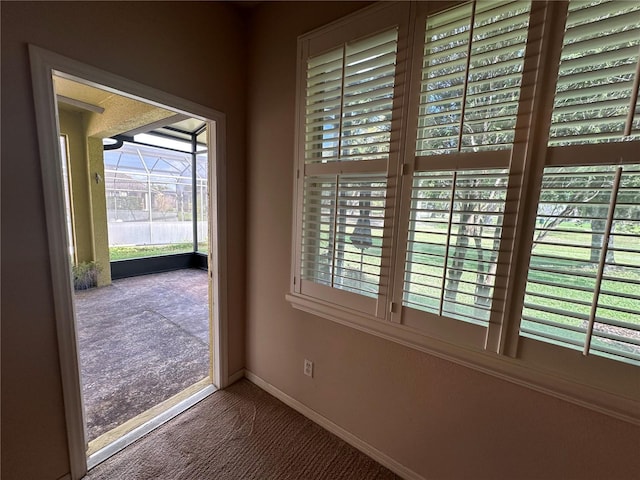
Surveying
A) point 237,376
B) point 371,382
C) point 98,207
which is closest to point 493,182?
point 371,382

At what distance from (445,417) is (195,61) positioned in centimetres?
241

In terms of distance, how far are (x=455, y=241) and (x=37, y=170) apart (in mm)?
1822

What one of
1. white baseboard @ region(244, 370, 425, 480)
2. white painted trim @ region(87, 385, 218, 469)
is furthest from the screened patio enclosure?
white baseboard @ region(244, 370, 425, 480)

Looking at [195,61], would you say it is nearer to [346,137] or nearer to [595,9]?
[346,137]

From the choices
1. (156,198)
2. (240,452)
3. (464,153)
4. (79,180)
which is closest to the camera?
(464,153)

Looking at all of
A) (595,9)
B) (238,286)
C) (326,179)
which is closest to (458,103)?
(595,9)

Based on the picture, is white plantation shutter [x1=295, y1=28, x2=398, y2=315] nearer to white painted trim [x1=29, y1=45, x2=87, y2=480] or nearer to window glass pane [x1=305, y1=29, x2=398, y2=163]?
window glass pane [x1=305, y1=29, x2=398, y2=163]

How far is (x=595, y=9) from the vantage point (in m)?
0.85

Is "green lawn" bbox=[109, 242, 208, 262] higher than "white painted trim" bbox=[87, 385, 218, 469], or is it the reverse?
"green lawn" bbox=[109, 242, 208, 262]

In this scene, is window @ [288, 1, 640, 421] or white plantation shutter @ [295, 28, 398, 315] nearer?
window @ [288, 1, 640, 421]

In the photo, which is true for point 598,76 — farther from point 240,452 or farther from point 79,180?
point 79,180

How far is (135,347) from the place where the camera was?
2584mm

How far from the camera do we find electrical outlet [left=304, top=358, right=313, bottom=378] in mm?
1732

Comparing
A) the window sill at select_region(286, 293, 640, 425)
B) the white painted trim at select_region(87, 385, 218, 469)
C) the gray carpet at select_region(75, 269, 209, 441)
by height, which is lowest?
the gray carpet at select_region(75, 269, 209, 441)
